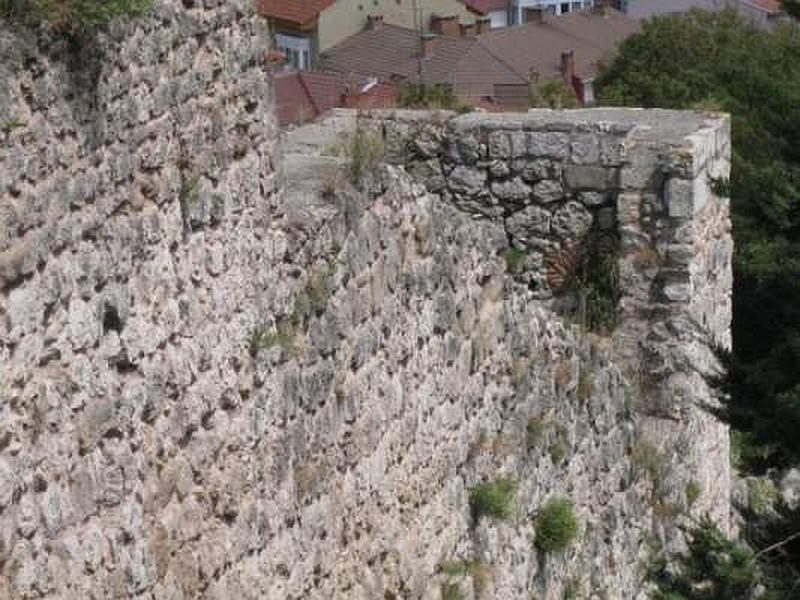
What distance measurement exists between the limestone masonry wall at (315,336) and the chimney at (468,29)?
→ 36.8m

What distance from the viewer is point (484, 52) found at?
4316 centimetres

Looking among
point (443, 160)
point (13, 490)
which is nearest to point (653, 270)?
point (443, 160)

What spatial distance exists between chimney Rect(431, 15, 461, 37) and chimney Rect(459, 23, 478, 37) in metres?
0.16

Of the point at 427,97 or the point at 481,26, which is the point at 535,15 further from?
the point at 427,97

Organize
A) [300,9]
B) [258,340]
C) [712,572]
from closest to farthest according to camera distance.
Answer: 1. [258,340]
2. [712,572]
3. [300,9]

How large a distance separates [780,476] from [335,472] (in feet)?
7.99

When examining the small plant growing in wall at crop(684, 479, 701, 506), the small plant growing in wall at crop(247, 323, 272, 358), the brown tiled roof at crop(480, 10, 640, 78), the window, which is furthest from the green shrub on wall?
the window

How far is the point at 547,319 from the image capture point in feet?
30.7

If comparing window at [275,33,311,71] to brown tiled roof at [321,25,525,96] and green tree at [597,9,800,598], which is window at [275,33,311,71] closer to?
brown tiled roof at [321,25,525,96]

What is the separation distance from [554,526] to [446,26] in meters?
39.8

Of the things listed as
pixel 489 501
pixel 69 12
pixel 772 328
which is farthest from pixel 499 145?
pixel 69 12

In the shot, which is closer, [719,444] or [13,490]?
[13,490]

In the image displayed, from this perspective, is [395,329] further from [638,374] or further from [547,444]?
[638,374]

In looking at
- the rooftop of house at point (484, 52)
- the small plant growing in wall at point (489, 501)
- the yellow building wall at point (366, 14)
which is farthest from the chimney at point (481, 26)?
the small plant growing in wall at point (489, 501)
